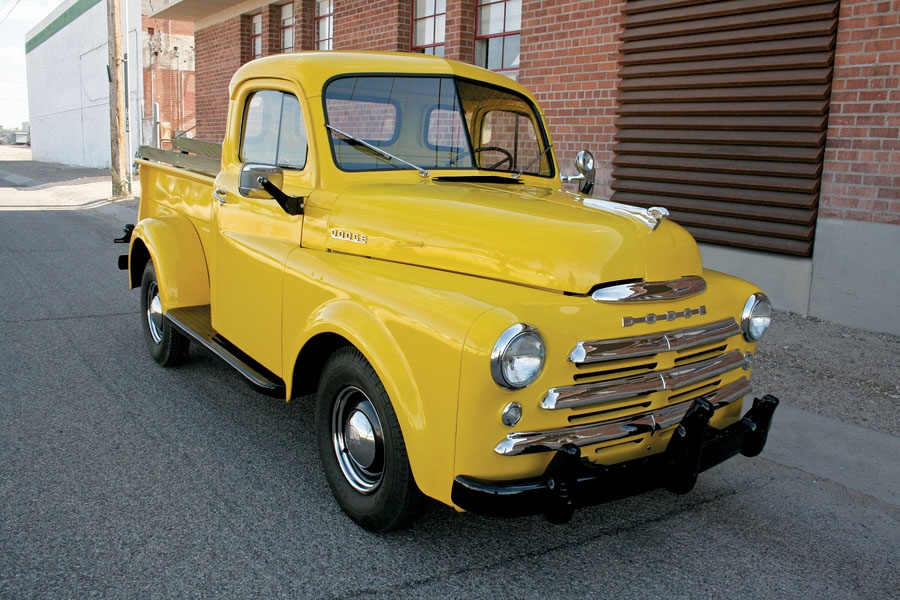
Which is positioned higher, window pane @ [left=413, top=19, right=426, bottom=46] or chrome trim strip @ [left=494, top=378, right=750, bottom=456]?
window pane @ [left=413, top=19, right=426, bottom=46]

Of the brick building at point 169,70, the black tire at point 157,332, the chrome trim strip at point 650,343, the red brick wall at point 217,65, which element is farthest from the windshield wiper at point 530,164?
the brick building at point 169,70

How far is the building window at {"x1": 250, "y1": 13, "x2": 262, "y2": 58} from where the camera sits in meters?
16.2

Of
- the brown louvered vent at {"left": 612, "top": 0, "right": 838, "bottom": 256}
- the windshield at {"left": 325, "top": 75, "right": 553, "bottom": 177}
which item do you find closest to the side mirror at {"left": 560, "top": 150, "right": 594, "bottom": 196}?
the windshield at {"left": 325, "top": 75, "right": 553, "bottom": 177}

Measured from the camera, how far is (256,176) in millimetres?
3518

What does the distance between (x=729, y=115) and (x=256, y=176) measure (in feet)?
16.7

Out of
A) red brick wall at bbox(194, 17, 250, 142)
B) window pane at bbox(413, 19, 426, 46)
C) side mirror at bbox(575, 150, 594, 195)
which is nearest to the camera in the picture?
side mirror at bbox(575, 150, 594, 195)

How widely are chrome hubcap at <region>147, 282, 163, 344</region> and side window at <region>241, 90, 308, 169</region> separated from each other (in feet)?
5.24

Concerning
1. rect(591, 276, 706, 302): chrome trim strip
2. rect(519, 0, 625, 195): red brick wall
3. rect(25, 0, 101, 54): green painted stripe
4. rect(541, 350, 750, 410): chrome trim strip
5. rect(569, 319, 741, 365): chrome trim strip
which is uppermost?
rect(25, 0, 101, 54): green painted stripe

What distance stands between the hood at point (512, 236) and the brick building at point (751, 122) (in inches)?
146

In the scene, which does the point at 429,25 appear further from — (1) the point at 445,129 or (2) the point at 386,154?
(2) the point at 386,154

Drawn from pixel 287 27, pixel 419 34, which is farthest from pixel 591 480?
pixel 287 27

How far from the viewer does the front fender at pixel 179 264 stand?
485cm

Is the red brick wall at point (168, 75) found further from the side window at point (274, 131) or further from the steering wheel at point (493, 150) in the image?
the steering wheel at point (493, 150)

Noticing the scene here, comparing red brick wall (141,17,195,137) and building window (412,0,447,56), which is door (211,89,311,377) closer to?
building window (412,0,447,56)
